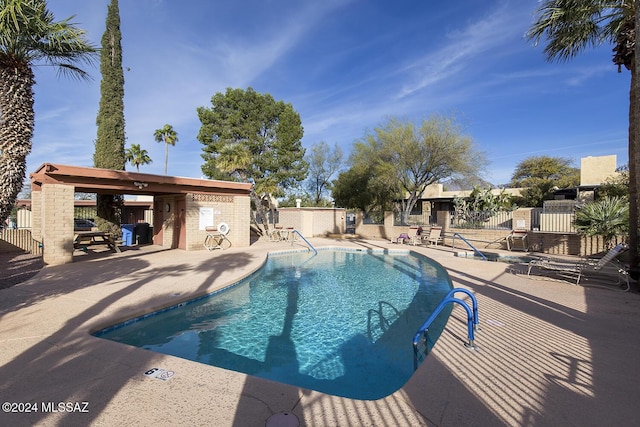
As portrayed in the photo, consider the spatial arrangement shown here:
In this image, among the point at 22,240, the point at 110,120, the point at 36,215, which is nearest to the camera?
the point at 22,240

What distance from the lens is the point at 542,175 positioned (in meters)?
37.0

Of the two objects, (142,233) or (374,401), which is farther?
(142,233)

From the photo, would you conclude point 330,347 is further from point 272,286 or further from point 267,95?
point 267,95

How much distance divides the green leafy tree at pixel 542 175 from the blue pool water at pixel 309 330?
23.2 metres

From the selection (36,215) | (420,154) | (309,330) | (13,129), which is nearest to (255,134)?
(420,154)

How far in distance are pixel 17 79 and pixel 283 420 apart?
303 inches

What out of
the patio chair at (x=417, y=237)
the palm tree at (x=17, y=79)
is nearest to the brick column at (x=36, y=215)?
the palm tree at (x=17, y=79)

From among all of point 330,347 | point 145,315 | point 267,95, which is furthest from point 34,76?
point 267,95

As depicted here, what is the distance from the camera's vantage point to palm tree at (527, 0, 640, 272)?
7.37 meters

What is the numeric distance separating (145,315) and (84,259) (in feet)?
24.8

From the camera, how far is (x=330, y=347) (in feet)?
16.5

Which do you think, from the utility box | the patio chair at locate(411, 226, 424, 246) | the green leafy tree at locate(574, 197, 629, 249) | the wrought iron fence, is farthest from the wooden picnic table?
the green leafy tree at locate(574, 197, 629, 249)

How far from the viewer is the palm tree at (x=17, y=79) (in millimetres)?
5832

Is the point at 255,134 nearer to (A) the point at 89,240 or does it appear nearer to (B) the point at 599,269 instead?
(A) the point at 89,240
